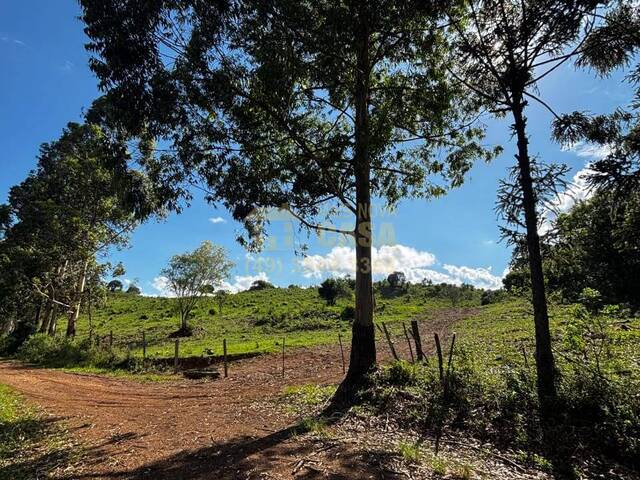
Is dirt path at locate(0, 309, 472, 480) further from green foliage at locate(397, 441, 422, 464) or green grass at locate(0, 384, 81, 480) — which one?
green foliage at locate(397, 441, 422, 464)

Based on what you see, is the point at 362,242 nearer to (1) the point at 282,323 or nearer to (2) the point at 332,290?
(1) the point at 282,323

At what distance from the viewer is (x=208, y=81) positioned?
9.66 metres

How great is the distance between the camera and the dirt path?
19.1ft

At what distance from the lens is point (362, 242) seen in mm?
10797

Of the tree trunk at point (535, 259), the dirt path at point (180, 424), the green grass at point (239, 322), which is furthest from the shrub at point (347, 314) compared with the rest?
the tree trunk at point (535, 259)

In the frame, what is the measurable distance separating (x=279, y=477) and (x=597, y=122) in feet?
29.5

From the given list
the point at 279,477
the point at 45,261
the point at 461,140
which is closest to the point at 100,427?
the point at 279,477

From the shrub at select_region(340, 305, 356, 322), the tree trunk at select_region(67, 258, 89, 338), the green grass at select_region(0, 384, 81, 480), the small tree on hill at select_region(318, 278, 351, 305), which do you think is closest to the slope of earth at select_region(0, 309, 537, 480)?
the green grass at select_region(0, 384, 81, 480)

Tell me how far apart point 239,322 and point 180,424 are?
106 feet

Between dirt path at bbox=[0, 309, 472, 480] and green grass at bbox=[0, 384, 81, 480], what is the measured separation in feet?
1.14

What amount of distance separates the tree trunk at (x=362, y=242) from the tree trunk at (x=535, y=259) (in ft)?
11.0

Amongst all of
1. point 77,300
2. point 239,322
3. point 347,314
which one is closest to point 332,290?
point 347,314

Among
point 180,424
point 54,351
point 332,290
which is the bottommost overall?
point 180,424

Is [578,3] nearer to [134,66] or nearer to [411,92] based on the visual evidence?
[411,92]
